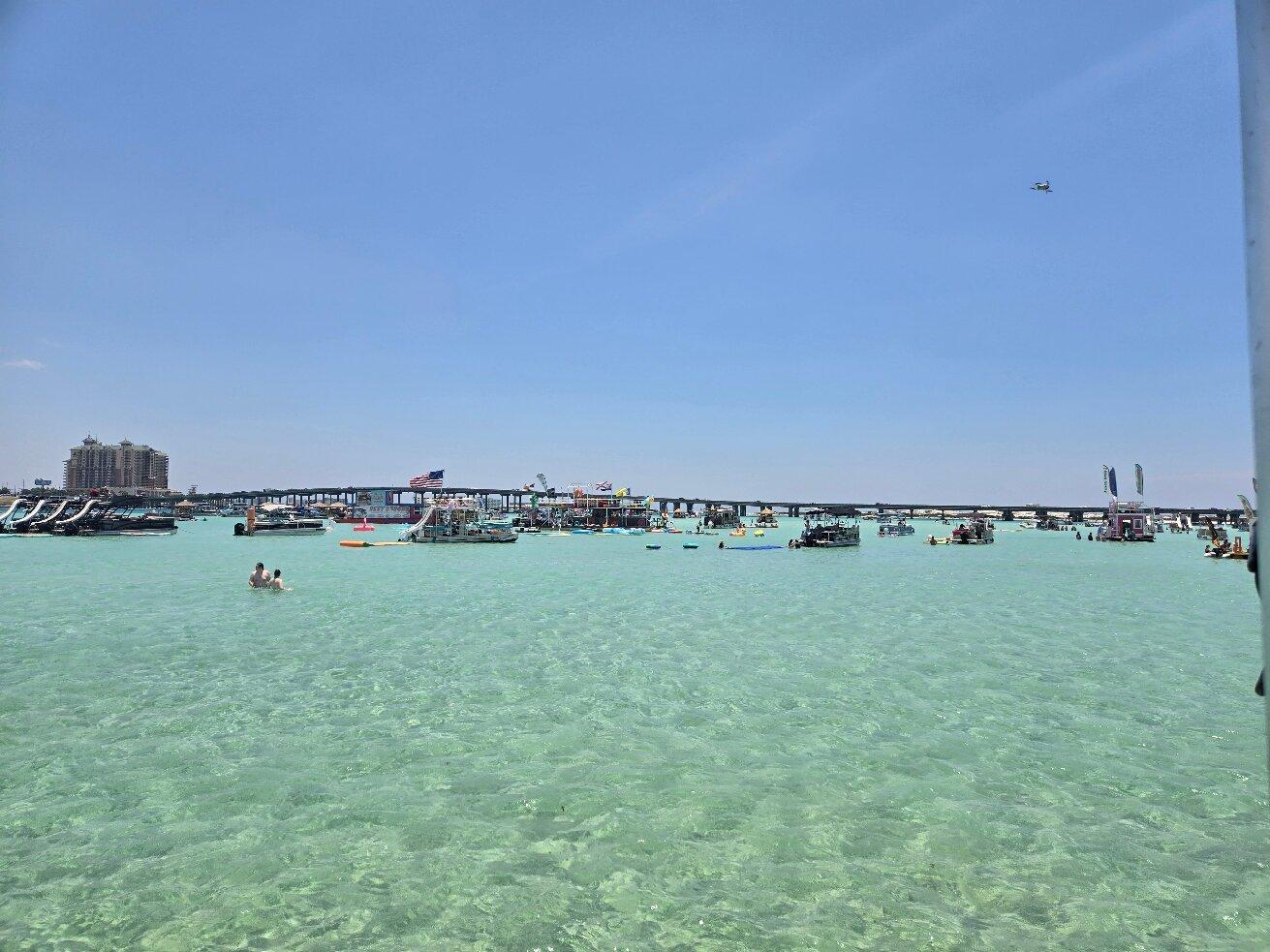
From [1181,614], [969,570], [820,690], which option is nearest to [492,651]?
[820,690]

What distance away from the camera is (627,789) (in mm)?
12062

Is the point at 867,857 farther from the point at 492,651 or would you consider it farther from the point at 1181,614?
the point at 1181,614

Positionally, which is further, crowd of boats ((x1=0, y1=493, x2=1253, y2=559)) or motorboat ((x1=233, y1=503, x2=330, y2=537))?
motorboat ((x1=233, y1=503, x2=330, y2=537))

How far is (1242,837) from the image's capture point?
406 inches

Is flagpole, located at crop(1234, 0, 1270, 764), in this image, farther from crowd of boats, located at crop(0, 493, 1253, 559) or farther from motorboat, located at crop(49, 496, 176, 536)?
motorboat, located at crop(49, 496, 176, 536)

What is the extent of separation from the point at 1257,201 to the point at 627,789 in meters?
11.4

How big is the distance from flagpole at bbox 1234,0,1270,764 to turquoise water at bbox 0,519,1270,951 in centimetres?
730

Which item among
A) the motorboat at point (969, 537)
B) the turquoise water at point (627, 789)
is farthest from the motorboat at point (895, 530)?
the turquoise water at point (627, 789)

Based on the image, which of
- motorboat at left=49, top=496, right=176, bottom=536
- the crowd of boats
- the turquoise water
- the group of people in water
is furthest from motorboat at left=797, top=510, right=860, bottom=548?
motorboat at left=49, top=496, right=176, bottom=536

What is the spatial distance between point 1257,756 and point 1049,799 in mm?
5334

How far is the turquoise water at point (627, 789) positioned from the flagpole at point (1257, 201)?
288 inches

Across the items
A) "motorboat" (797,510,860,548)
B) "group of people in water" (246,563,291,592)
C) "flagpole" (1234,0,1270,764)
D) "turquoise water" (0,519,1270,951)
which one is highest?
"flagpole" (1234,0,1270,764)

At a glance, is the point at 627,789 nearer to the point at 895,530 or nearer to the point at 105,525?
the point at 105,525

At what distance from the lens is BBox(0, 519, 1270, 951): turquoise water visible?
831 cm
